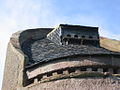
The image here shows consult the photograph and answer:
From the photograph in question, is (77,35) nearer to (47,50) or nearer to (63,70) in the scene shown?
(47,50)

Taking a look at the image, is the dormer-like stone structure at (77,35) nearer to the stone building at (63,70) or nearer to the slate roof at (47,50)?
the slate roof at (47,50)

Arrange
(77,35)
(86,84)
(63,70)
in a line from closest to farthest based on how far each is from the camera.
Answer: (86,84), (63,70), (77,35)

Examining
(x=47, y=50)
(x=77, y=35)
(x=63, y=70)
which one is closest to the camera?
(x=63, y=70)

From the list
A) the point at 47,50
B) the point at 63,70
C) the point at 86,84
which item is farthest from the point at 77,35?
the point at 86,84

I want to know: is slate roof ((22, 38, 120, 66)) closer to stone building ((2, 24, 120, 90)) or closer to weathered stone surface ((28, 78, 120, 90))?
stone building ((2, 24, 120, 90))

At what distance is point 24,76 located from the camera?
615 inches

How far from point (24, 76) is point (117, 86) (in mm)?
4496

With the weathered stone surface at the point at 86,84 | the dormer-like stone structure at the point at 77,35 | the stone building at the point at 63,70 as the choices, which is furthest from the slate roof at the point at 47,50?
the weathered stone surface at the point at 86,84

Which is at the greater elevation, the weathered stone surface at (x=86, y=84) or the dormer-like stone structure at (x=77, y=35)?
the dormer-like stone structure at (x=77, y=35)

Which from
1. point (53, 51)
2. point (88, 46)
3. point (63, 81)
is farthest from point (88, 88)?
point (88, 46)

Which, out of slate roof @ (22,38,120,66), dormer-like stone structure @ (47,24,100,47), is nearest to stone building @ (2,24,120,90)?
slate roof @ (22,38,120,66)

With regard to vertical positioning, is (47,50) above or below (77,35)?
below

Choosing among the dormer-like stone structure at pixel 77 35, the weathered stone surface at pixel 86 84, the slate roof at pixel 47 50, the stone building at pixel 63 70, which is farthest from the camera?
→ the dormer-like stone structure at pixel 77 35

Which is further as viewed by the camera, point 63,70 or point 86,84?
point 63,70
